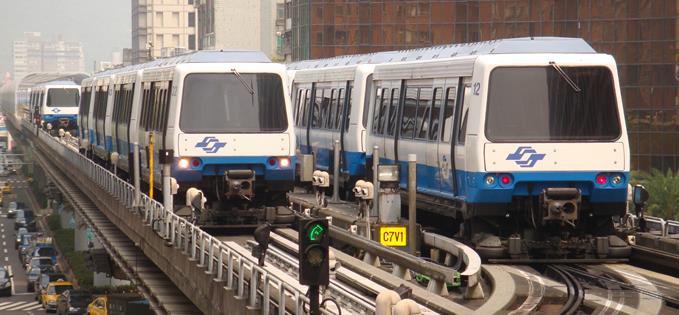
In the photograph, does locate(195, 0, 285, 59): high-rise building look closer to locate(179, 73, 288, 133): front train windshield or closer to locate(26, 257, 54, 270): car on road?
locate(26, 257, 54, 270): car on road

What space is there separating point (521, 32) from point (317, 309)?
85880 mm

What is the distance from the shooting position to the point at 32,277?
102 metres

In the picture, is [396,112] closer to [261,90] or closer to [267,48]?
[261,90]

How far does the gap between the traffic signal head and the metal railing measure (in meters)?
1.81

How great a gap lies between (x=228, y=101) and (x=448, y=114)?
598 cm

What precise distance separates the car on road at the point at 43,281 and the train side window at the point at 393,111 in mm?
65647

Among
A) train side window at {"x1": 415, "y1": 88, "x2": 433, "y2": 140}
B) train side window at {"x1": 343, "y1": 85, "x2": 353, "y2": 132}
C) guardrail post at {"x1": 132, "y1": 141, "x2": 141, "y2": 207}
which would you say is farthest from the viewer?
train side window at {"x1": 343, "y1": 85, "x2": 353, "y2": 132}

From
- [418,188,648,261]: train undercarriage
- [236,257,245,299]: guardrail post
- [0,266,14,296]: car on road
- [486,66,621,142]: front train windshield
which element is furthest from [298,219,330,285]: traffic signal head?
[0,266,14,296]: car on road

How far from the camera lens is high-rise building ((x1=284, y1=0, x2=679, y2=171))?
8650 centimetres

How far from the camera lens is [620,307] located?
1697 centimetres

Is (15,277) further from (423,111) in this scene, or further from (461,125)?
(461,125)

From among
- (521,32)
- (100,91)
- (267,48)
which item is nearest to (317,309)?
(100,91)

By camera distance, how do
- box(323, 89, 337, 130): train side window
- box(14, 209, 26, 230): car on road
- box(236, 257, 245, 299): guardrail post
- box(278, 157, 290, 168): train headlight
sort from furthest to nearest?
box(14, 209, 26, 230): car on road → box(323, 89, 337, 130): train side window → box(278, 157, 290, 168): train headlight → box(236, 257, 245, 299): guardrail post

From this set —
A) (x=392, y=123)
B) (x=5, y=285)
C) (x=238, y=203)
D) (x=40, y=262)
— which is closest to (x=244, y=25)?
(x=40, y=262)
